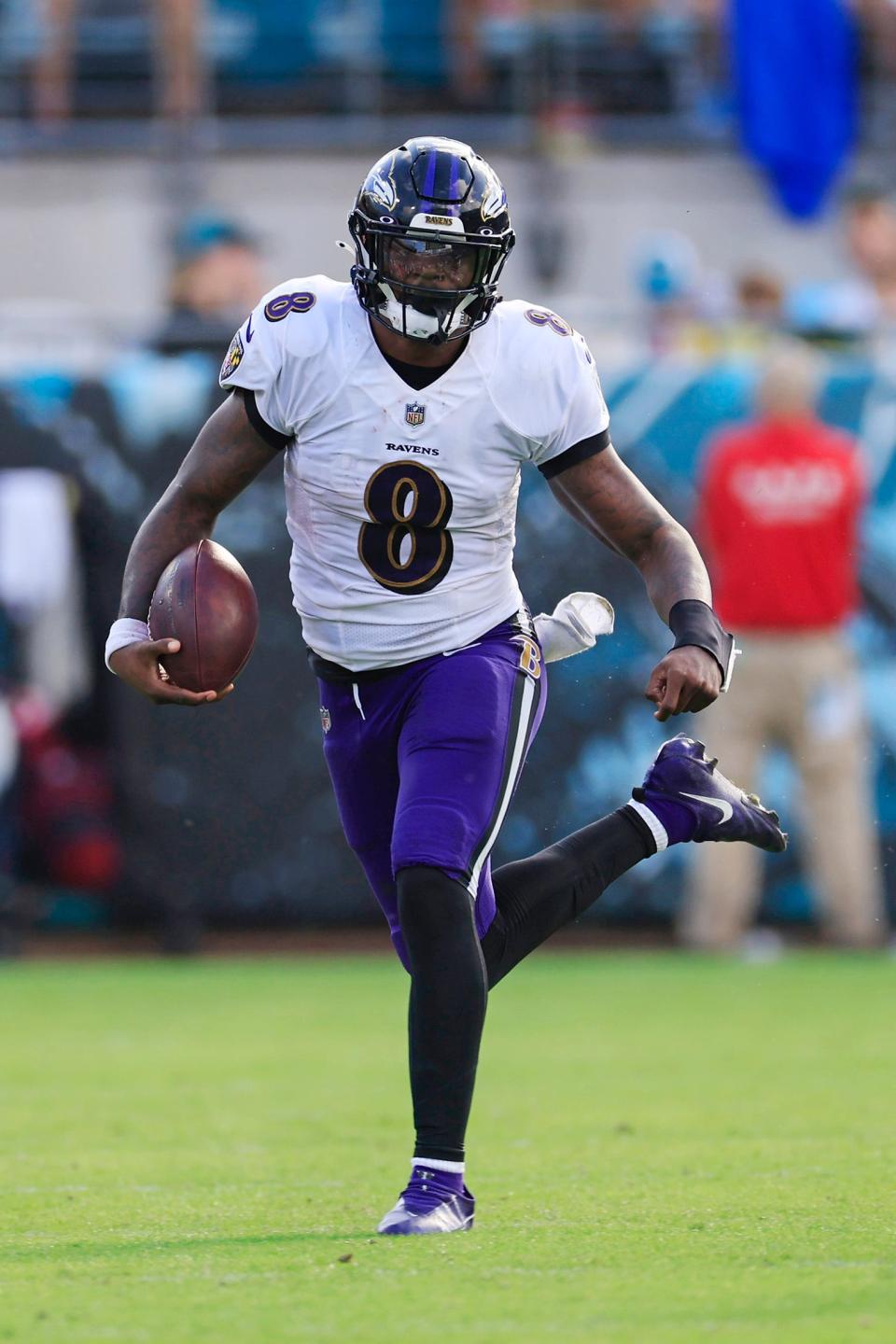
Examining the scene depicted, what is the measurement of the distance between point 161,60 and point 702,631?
32.4ft

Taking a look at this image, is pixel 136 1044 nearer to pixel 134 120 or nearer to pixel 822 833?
pixel 822 833

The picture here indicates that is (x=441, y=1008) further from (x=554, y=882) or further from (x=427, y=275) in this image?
(x=427, y=275)

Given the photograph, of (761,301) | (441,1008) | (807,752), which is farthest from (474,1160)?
(761,301)

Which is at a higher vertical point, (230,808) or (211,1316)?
(211,1316)

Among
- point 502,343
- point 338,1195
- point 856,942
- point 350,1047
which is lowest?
point 856,942

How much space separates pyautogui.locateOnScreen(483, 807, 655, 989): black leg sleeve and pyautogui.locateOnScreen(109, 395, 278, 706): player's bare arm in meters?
0.73

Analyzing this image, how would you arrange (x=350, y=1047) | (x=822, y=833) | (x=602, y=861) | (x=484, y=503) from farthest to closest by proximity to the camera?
1. (x=822, y=833)
2. (x=350, y=1047)
3. (x=602, y=861)
4. (x=484, y=503)

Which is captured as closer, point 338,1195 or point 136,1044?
point 338,1195

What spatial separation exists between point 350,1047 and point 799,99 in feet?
25.1

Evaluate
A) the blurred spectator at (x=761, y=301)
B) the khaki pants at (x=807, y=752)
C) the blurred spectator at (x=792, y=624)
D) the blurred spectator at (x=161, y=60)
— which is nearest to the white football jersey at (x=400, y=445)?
the blurred spectator at (x=792, y=624)

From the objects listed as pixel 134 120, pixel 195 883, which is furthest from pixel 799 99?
pixel 195 883

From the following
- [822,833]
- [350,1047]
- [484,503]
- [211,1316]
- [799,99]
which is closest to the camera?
[211,1316]

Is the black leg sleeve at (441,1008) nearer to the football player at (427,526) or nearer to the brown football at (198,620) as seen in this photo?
the football player at (427,526)

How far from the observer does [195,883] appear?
1020 centimetres
